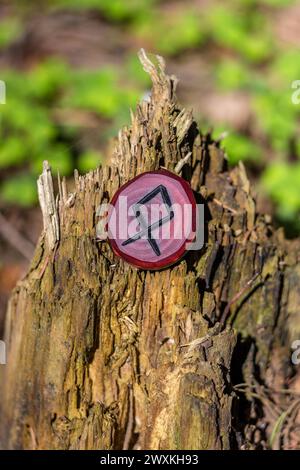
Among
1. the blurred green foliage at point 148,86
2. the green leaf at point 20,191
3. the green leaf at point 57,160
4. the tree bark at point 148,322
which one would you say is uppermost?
the blurred green foliage at point 148,86

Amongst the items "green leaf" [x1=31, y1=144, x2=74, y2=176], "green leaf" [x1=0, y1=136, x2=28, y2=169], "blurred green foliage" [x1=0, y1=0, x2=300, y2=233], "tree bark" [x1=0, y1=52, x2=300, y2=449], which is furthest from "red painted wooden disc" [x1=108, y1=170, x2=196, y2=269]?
"green leaf" [x1=0, y1=136, x2=28, y2=169]

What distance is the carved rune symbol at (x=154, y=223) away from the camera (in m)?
2.43

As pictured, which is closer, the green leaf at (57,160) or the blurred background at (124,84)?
the blurred background at (124,84)

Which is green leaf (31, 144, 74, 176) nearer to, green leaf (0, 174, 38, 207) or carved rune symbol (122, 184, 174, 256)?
green leaf (0, 174, 38, 207)

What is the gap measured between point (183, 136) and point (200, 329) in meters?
0.86

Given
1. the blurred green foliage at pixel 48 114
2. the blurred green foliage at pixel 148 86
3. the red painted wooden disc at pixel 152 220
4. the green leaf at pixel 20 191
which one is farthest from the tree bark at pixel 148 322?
the blurred green foliage at pixel 48 114

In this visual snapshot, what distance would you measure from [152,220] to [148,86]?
158 inches

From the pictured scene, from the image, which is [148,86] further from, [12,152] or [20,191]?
[20,191]

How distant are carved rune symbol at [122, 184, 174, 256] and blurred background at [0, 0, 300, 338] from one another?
2.06m

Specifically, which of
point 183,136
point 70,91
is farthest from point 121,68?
point 183,136

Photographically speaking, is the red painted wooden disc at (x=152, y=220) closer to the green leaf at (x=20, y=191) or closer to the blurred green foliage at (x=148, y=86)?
the blurred green foliage at (x=148, y=86)

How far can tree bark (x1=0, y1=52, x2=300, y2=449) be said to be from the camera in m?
2.50

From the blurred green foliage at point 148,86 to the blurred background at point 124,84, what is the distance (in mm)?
12

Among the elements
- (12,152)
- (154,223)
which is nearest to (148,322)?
(154,223)
